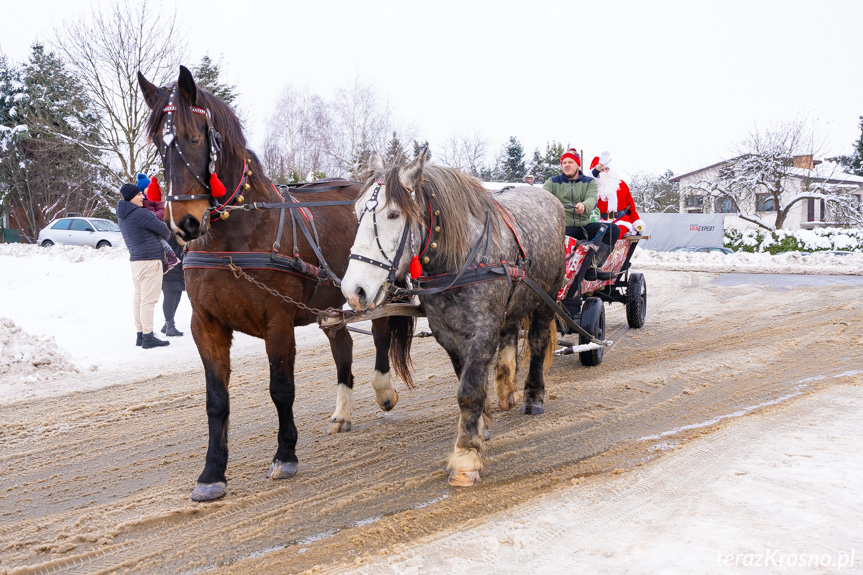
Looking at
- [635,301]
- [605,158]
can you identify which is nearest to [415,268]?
[605,158]

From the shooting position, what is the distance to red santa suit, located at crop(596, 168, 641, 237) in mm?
8750

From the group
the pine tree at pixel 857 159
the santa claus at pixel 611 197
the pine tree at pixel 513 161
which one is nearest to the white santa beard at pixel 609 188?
the santa claus at pixel 611 197

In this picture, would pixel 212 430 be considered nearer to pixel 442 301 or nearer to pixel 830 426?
pixel 442 301

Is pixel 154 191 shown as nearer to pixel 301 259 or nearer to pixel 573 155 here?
pixel 301 259

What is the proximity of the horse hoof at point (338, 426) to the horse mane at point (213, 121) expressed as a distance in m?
2.30

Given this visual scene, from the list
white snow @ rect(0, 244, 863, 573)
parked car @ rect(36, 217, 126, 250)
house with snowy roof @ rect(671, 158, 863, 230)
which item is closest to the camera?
white snow @ rect(0, 244, 863, 573)

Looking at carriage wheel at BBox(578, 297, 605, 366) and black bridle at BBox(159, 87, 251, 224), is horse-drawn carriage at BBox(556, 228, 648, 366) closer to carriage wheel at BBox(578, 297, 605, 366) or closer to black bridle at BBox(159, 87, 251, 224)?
carriage wheel at BBox(578, 297, 605, 366)

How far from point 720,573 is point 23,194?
3936 centimetres

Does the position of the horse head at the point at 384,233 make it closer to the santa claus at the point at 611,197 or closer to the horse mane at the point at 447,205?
the horse mane at the point at 447,205

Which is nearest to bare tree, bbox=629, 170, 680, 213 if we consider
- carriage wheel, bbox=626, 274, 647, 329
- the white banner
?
the white banner

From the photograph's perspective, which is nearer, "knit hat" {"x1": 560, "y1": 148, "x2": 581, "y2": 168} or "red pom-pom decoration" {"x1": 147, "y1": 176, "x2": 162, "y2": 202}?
"red pom-pom decoration" {"x1": 147, "y1": 176, "x2": 162, "y2": 202}

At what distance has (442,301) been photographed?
4.27 metres

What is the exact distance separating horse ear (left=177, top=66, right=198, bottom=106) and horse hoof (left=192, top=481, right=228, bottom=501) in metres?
2.28

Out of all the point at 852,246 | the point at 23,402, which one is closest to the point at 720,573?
the point at 23,402
